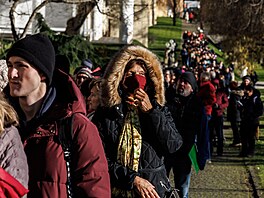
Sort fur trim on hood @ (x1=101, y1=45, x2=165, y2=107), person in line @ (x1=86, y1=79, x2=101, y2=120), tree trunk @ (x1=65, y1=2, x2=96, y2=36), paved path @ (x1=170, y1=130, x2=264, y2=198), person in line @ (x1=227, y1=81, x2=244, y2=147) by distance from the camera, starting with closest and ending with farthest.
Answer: fur trim on hood @ (x1=101, y1=45, x2=165, y2=107) → person in line @ (x1=86, y1=79, x2=101, y2=120) → paved path @ (x1=170, y1=130, x2=264, y2=198) → person in line @ (x1=227, y1=81, x2=244, y2=147) → tree trunk @ (x1=65, y1=2, x2=96, y2=36)

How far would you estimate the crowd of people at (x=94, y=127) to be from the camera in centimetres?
350

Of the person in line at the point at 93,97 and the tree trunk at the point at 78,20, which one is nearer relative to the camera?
the person in line at the point at 93,97

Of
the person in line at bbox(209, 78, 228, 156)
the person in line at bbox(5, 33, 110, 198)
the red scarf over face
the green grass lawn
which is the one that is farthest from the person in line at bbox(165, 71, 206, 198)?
the person in line at bbox(209, 78, 228, 156)

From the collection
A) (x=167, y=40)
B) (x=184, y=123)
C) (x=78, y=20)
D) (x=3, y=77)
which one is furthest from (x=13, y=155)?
(x=167, y=40)

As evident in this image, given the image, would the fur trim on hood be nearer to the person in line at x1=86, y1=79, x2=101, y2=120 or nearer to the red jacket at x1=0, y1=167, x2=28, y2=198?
the person in line at x1=86, y1=79, x2=101, y2=120

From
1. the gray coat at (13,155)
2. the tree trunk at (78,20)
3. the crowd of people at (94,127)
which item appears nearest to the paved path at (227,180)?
the crowd of people at (94,127)

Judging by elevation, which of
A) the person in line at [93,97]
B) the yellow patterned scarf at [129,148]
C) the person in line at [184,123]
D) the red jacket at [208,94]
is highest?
the person in line at [93,97]

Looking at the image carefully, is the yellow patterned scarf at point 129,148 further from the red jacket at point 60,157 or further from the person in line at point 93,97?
the red jacket at point 60,157

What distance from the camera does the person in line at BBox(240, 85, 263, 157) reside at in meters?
15.1

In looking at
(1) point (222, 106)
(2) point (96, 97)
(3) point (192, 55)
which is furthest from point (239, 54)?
(2) point (96, 97)

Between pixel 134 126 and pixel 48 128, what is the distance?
1474 millimetres

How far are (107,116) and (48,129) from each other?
1431mm

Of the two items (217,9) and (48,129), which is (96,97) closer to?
(48,129)

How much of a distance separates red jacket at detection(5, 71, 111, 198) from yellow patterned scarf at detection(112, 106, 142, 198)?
1.25m
